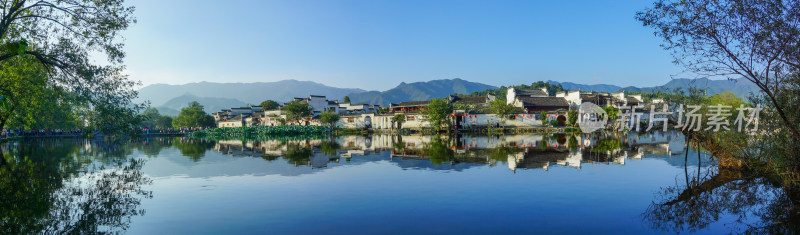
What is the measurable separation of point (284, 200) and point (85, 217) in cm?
371

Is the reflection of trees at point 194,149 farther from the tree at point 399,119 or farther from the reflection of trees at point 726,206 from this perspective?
the tree at point 399,119

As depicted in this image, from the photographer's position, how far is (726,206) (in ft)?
28.3

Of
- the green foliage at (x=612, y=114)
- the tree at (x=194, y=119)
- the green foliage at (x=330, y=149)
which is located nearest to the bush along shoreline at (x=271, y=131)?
the tree at (x=194, y=119)

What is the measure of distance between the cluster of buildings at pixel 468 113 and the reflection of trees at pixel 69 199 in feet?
132

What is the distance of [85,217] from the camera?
804 centimetres

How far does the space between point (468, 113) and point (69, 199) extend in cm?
4540

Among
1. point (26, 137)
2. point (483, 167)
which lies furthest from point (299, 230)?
point (26, 137)

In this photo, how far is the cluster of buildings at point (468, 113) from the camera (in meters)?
51.5

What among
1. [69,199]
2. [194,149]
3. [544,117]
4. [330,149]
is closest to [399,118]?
[544,117]

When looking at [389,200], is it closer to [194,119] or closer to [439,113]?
[439,113]

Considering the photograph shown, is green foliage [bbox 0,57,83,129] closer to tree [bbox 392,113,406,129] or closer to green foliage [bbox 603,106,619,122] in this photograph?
tree [bbox 392,113,406,129]

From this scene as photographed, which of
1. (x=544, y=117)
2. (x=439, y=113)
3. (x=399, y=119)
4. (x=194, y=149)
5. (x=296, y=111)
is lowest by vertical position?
(x=194, y=149)

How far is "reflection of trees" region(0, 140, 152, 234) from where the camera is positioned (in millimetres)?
7438

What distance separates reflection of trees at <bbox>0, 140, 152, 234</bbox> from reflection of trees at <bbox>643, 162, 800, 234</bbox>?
1000cm
